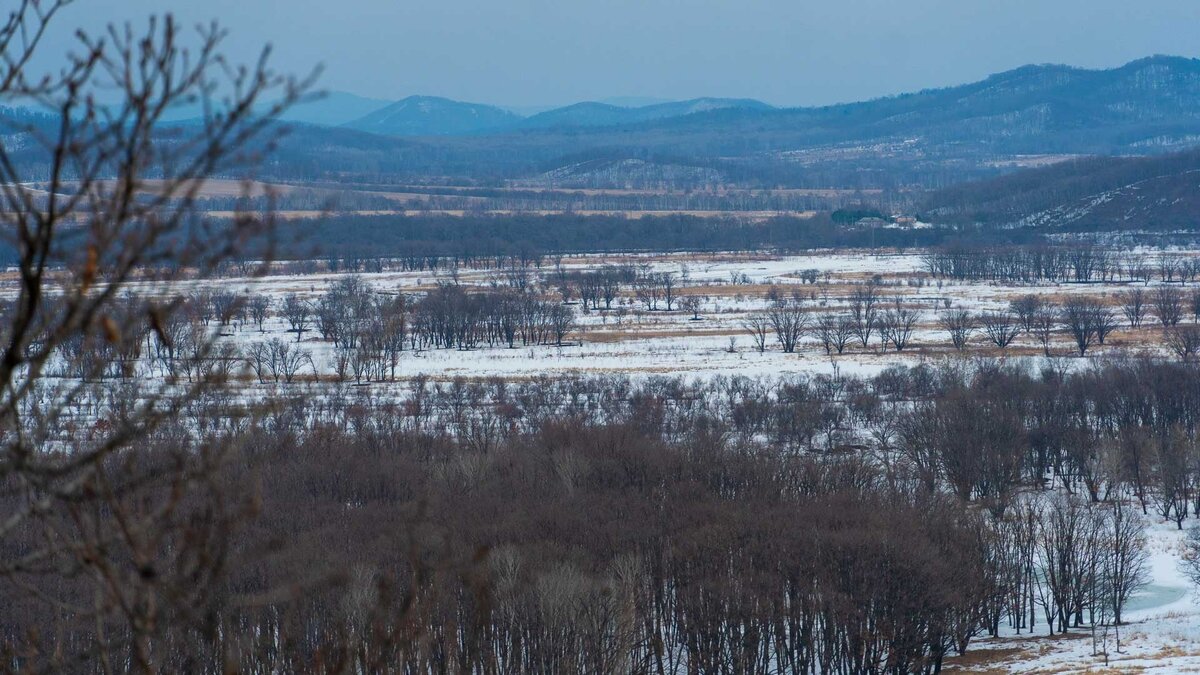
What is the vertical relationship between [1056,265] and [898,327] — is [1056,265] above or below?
above

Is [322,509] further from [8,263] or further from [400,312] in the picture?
[8,263]

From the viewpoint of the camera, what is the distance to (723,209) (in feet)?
537

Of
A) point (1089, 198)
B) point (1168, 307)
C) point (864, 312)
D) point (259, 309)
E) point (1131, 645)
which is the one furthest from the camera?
point (1089, 198)

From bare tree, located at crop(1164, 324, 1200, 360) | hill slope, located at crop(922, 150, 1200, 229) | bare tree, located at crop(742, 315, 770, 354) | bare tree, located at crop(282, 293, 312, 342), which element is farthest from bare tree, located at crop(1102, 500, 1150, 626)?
hill slope, located at crop(922, 150, 1200, 229)

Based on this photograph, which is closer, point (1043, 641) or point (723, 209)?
point (1043, 641)

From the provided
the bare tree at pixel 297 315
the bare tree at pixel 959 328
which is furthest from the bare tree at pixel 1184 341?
the bare tree at pixel 297 315

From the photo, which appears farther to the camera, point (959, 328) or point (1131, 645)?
point (959, 328)

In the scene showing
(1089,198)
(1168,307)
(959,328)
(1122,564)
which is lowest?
(1122,564)

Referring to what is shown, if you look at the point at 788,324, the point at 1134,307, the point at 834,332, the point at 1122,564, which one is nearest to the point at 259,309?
the point at 788,324

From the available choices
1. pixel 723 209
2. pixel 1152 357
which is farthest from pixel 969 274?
pixel 723 209

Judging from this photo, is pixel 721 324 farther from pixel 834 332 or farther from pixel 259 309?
pixel 259 309

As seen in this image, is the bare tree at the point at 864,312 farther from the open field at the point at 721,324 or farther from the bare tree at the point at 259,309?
the bare tree at the point at 259,309

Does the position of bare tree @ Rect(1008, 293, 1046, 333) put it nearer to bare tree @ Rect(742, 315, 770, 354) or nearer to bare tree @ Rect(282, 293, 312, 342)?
bare tree @ Rect(742, 315, 770, 354)

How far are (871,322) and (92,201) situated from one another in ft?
190
